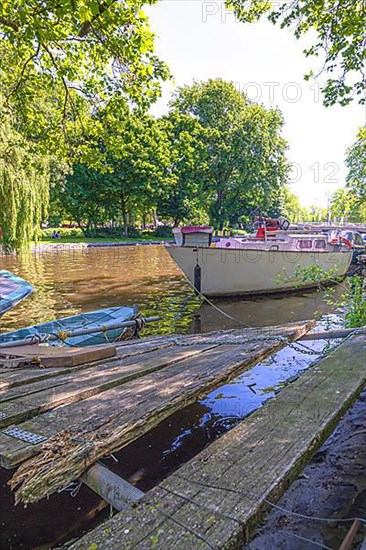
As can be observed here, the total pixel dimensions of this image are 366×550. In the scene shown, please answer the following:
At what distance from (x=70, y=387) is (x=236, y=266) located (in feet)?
39.9

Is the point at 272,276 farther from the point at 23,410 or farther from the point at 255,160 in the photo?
the point at 255,160

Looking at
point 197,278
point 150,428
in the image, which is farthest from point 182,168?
point 150,428

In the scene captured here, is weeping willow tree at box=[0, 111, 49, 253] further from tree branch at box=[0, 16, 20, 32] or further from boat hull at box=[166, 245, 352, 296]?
tree branch at box=[0, 16, 20, 32]

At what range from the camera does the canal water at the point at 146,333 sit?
2947mm

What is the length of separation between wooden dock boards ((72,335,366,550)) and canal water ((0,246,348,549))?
97 cm

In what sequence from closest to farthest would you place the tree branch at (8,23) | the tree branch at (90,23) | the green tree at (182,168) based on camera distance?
1. the tree branch at (90,23)
2. the tree branch at (8,23)
3. the green tree at (182,168)

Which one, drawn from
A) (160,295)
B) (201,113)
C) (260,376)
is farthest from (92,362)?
(201,113)

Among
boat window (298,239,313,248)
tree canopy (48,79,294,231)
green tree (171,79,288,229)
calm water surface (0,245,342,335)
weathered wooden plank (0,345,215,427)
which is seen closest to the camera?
weathered wooden plank (0,345,215,427)

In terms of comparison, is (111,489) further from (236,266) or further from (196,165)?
(196,165)

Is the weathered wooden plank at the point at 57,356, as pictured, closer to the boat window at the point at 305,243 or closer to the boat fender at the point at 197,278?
the boat fender at the point at 197,278

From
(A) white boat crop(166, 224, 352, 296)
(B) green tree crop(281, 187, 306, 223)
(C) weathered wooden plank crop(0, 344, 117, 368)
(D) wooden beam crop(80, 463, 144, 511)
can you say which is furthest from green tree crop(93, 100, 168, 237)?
(D) wooden beam crop(80, 463, 144, 511)

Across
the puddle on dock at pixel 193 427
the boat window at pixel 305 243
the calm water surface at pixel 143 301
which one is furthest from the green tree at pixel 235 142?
the puddle on dock at pixel 193 427

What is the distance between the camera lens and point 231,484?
1.52m

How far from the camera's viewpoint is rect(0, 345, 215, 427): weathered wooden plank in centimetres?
229
